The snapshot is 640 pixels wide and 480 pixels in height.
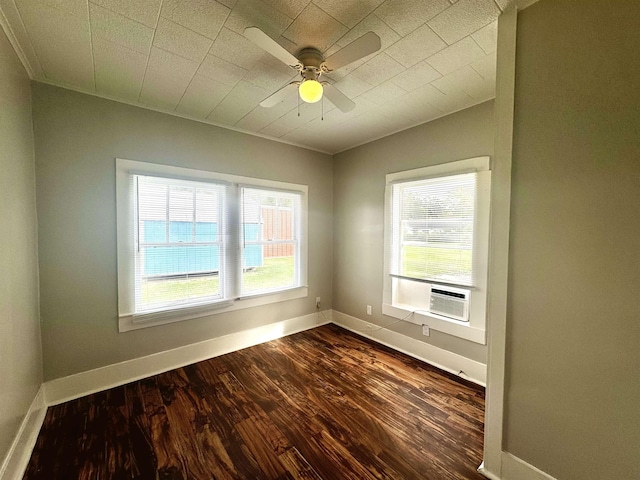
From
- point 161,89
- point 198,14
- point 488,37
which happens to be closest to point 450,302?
point 488,37

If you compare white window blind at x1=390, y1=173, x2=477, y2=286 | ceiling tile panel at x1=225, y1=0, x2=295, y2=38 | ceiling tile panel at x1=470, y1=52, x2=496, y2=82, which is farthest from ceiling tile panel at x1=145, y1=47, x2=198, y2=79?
white window blind at x1=390, y1=173, x2=477, y2=286

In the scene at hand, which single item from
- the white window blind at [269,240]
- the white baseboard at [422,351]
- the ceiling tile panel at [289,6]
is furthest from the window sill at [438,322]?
the ceiling tile panel at [289,6]

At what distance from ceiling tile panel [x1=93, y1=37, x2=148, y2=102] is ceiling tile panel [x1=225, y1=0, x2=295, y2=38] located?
31.0 inches

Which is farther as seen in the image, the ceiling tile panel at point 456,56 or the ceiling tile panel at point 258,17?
the ceiling tile panel at point 456,56

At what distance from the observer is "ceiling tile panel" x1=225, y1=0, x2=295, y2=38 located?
136 cm

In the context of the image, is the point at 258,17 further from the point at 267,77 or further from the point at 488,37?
the point at 488,37

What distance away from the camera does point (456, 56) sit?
177 cm

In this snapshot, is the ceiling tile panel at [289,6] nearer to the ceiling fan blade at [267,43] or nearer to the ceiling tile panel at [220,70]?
the ceiling fan blade at [267,43]

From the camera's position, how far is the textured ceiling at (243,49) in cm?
139

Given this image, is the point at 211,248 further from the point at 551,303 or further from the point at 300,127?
the point at 551,303

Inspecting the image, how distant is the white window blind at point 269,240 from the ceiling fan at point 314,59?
1.53 m

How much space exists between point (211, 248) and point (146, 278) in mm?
688

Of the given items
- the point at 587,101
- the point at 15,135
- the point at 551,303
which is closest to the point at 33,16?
the point at 15,135

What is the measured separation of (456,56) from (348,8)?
2.89 feet
